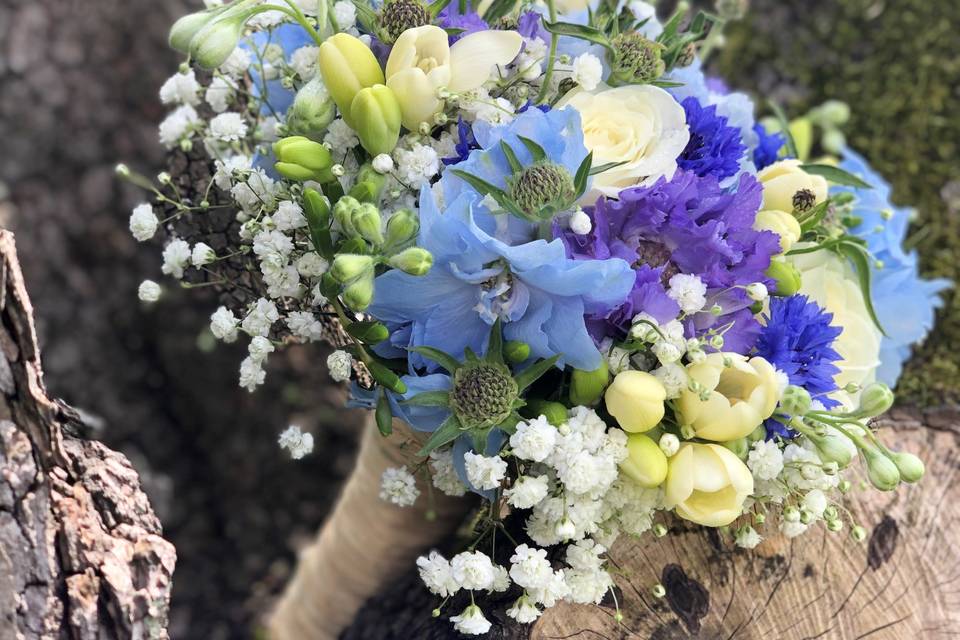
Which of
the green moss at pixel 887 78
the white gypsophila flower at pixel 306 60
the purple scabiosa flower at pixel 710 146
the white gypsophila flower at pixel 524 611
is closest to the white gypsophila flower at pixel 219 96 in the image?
the white gypsophila flower at pixel 306 60

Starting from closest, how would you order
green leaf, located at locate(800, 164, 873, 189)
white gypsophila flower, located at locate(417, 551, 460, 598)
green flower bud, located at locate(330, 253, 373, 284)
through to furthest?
green flower bud, located at locate(330, 253, 373, 284), white gypsophila flower, located at locate(417, 551, 460, 598), green leaf, located at locate(800, 164, 873, 189)

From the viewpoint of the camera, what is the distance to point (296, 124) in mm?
748

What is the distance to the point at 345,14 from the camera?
77 centimetres

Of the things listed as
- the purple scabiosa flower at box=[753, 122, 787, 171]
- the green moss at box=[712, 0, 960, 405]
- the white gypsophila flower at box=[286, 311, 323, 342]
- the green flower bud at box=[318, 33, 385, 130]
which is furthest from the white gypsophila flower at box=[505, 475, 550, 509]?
the green moss at box=[712, 0, 960, 405]

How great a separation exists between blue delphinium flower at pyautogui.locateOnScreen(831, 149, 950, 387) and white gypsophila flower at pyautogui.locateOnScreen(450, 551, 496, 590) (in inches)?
18.0

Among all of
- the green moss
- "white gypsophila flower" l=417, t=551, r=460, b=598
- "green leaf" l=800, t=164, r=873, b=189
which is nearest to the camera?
"white gypsophila flower" l=417, t=551, r=460, b=598

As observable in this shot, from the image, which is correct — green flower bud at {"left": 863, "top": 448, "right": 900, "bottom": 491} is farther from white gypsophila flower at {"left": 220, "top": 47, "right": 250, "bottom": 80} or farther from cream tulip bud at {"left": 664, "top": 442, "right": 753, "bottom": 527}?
white gypsophila flower at {"left": 220, "top": 47, "right": 250, "bottom": 80}

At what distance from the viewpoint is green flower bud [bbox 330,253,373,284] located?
0.63 m

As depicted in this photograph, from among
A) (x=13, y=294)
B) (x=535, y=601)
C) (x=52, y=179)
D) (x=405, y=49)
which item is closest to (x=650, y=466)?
(x=535, y=601)

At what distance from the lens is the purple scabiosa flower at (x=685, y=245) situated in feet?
2.30

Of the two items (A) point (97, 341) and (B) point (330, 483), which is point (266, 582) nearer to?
(B) point (330, 483)

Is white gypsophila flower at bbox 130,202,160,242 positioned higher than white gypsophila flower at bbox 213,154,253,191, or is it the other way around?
white gypsophila flower at bbox 213,154,253,191

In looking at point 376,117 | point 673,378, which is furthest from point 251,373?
point 673,378

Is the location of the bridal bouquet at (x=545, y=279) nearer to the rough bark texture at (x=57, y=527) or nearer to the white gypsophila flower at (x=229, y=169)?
the white gypsophila flower at (x=229, y=169)
